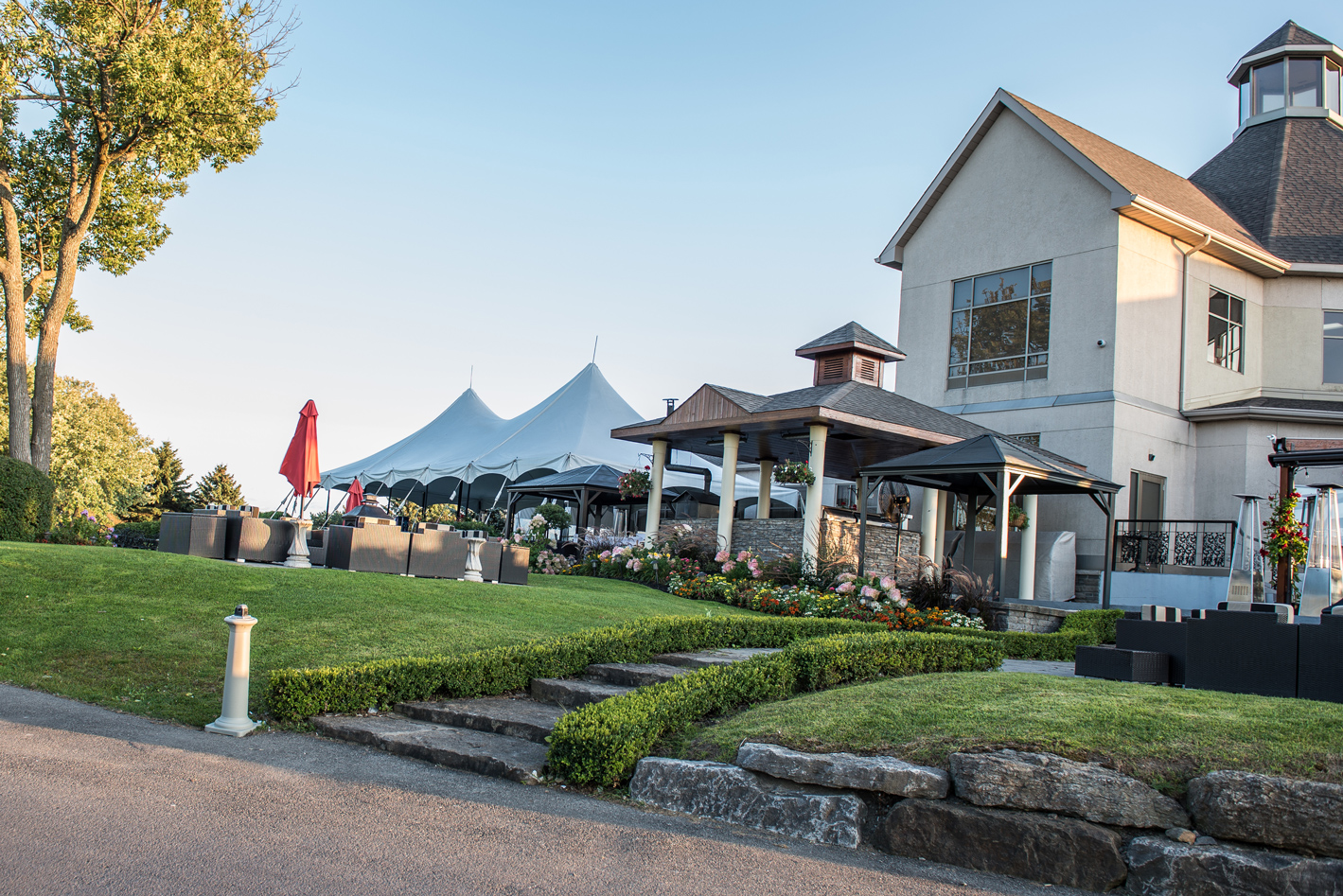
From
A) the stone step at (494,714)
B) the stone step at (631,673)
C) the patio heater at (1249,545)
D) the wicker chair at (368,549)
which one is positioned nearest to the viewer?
the stone step at (494,714)

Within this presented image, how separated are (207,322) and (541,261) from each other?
6.74 metres

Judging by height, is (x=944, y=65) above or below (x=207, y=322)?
above

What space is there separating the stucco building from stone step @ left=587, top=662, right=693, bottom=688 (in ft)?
38.9

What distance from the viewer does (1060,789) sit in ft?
13.3

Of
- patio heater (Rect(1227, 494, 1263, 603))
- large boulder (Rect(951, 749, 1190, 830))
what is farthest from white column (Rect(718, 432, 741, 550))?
large boulder (Rect(951, 749, 1190, 830))

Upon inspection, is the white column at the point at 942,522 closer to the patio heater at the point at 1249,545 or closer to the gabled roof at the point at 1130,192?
the patio heater at the point at 1249,545

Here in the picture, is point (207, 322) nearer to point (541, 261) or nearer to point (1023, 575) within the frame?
point (541, 261)

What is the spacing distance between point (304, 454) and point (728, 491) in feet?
24.7

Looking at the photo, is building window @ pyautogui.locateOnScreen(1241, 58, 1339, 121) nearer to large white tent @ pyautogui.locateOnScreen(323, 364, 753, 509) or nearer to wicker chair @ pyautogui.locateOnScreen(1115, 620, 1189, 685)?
large white tent @ pyautogui.locateOnScreen(323, 364, 753, 509)

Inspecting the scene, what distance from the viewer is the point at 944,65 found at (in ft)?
47.8

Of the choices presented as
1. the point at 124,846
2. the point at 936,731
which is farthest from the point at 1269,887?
the point at 124,846

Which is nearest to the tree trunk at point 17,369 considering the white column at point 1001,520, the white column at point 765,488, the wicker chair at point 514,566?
the wicker chair at point 514,566

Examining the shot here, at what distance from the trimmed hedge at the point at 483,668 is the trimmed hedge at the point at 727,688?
1238 mm

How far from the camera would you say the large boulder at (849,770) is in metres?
4.27
